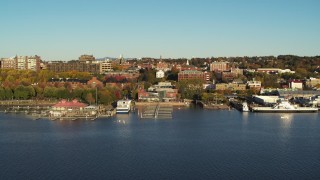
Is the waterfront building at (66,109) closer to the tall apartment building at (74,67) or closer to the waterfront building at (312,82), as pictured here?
the waterfront building at (312,82)

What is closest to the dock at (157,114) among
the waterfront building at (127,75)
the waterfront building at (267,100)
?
the waterfront building at (267,100)

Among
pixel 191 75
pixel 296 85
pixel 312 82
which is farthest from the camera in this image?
pixel 191 75

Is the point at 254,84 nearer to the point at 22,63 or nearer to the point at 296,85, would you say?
the point at 296,85

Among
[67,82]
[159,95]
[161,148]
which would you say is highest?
[67,82]

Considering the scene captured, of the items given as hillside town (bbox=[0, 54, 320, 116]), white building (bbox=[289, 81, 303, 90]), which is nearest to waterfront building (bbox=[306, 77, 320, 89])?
hillside town (bbox=[0, 54, 320, 116])

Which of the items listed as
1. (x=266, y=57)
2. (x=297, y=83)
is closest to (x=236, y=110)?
(x=297, y=83)

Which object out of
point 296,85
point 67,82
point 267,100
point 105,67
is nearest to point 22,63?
point 105,67

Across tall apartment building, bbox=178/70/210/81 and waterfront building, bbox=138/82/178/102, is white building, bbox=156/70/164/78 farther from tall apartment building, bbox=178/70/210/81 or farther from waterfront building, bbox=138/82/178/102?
waterfront building, bbox=138/82/178/102
